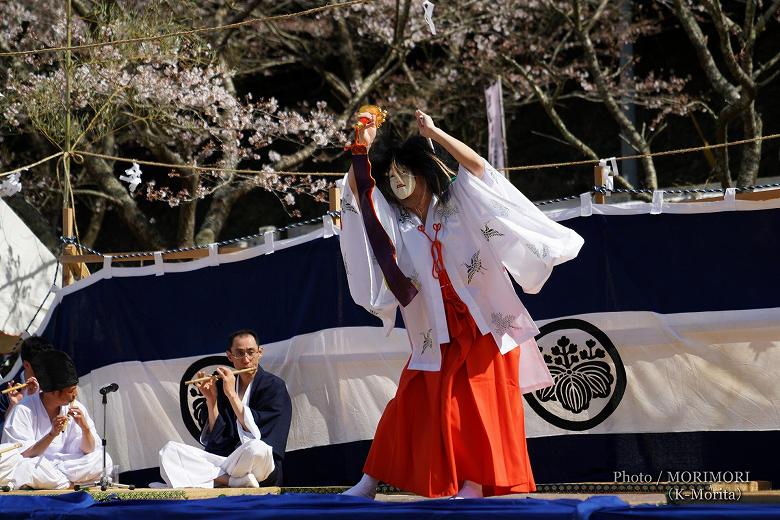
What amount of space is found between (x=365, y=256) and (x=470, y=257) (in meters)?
0.40

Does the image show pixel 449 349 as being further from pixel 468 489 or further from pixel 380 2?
pixel 380 2

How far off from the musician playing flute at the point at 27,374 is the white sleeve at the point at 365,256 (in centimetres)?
251

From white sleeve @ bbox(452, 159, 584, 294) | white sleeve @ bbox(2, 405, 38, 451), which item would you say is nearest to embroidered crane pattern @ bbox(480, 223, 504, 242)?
white sleeve @ bbox(452, 159, 584, 294)

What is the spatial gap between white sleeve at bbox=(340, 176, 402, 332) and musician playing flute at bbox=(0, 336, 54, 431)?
2508 millimetres

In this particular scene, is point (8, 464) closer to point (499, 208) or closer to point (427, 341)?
point (427, 341)

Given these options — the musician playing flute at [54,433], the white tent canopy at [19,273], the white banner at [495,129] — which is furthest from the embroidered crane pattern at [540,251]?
the white banner at [495,129]

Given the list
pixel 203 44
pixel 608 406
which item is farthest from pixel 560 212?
pixel 203 44

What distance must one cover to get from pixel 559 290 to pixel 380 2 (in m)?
6.02

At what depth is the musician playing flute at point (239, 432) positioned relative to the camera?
18.0 ft

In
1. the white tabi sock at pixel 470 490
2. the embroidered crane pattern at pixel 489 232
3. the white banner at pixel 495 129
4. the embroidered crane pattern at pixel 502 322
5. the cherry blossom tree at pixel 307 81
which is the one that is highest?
the cherry blossom tree at pixel 307 81

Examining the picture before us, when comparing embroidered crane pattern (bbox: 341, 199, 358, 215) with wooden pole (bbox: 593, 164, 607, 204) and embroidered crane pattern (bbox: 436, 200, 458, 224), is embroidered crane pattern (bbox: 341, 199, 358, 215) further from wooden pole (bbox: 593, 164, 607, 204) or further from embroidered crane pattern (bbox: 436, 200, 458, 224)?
wooden pole (bbox: 593, 164, 607, 204)

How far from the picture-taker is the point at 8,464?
5672mm

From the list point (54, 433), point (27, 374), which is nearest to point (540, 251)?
point (54, 433)

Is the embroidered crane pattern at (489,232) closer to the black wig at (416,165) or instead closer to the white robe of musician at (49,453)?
the black wig at (416,165)
